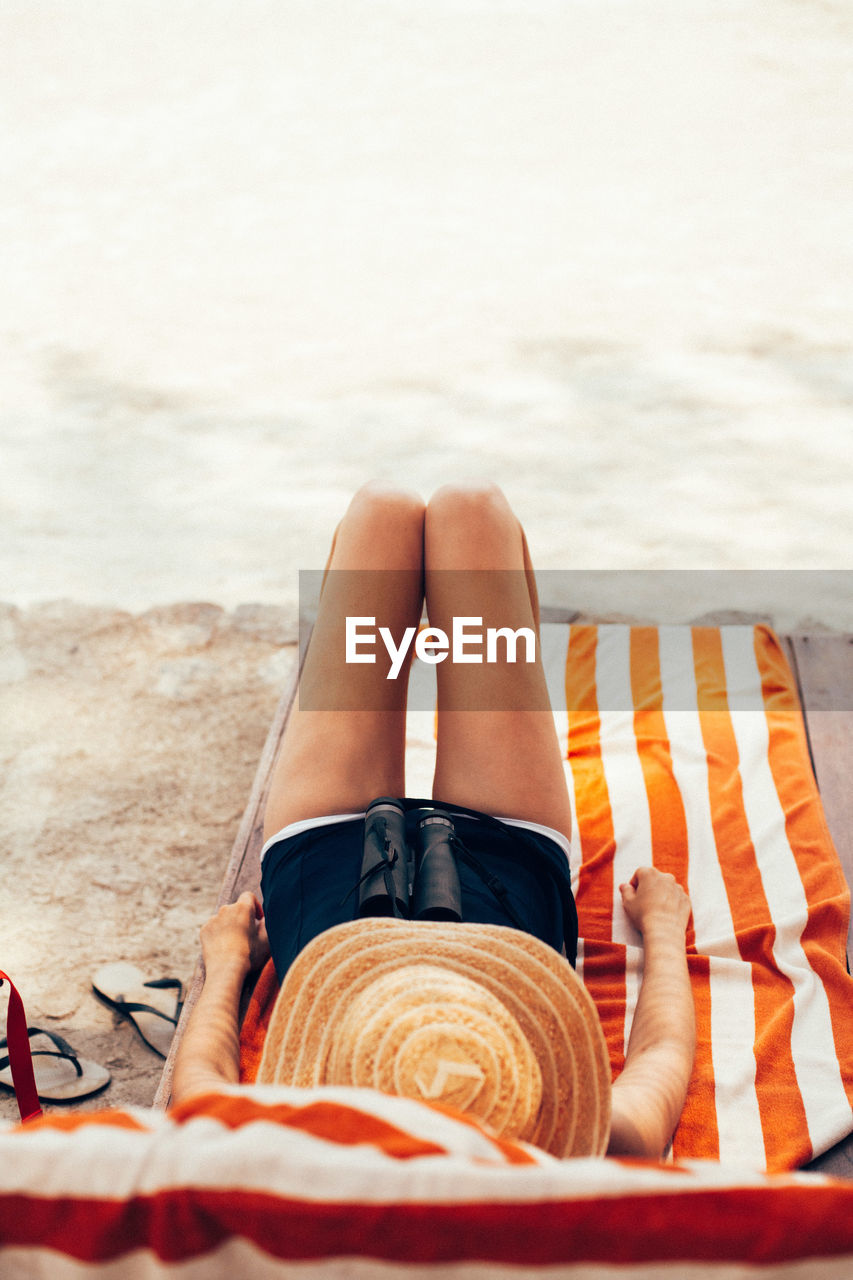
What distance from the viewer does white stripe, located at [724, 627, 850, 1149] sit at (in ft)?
4.94

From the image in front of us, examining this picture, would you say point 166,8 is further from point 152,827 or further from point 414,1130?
point 414,1130

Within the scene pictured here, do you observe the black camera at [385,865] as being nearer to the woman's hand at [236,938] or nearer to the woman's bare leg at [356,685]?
the woman's bare leg at [356,685]

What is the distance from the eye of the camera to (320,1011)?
1086 mm

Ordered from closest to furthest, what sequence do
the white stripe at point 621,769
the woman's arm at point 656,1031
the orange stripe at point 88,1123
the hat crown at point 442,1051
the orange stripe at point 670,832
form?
the orange stripe at point 88,1123 < the hat crown at point 442,1051 < the woman's arm at point 656,1031 < the orange stripe at point 670,832 < the white stripe at point 621,769

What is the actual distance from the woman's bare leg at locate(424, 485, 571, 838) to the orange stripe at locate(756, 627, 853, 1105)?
1.61 ft

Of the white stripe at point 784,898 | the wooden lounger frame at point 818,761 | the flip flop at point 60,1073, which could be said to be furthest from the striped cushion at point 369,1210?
the flip flop at point 60,1073

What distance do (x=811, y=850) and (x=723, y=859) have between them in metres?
0.16

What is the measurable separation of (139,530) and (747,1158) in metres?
2.84

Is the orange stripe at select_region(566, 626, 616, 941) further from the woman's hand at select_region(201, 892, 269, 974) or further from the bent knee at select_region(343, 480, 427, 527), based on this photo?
the bent knee at select_region(343, 480, 427, 527)

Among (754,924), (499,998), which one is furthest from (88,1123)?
(754,924)

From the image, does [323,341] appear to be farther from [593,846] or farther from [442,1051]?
[442,1051]

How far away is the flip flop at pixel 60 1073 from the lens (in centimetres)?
181

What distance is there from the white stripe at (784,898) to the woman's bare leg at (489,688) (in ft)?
1.47

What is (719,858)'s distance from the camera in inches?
75.2
